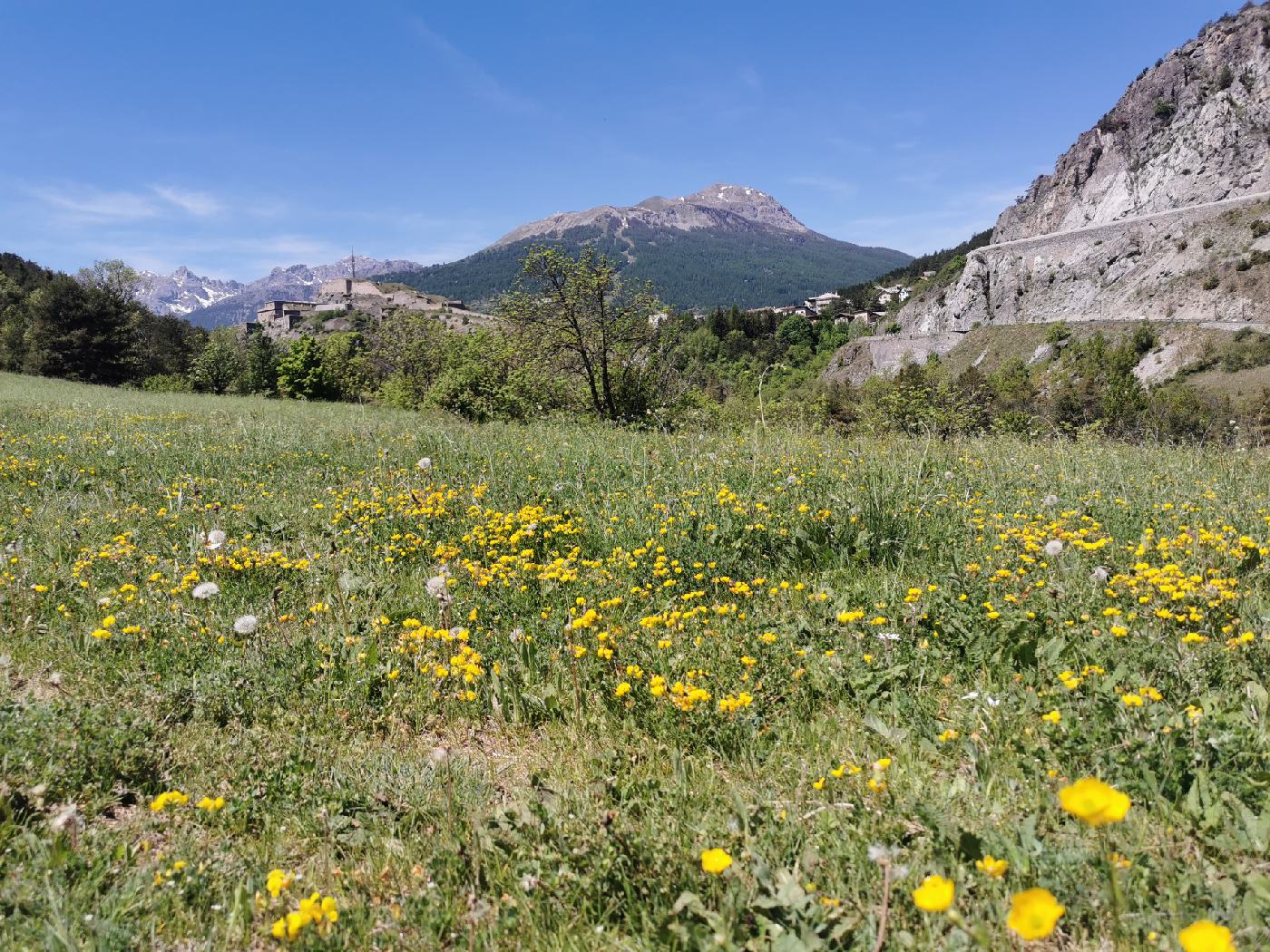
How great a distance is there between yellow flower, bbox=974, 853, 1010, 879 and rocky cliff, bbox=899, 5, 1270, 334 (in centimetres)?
10548

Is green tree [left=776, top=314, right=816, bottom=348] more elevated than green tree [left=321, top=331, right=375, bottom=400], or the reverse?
green tree [left=776, top=314, right=816, bottom=348]

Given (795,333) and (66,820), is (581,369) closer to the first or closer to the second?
(66,820)

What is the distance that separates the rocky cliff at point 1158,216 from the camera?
88.2 m

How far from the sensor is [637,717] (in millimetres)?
3070

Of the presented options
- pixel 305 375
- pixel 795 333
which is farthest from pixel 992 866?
pixel 795 333

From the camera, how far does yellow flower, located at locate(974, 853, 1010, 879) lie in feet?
5.23

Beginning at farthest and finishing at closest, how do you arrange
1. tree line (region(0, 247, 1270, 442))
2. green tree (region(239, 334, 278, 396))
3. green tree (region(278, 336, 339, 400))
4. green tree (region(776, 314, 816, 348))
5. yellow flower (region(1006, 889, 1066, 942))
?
green tree (region(776, 314, 816, 348)) → green tree (region(239, 334, 278, 396)) → green tree (region(278, 336, 339, 400)) → tree line (region(0, 247, 1270, 442)) → yellow flower (region(1006, 889, 1066, 942))

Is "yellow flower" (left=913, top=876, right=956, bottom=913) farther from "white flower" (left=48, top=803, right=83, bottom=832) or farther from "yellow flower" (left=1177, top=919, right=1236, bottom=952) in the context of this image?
"white flower" (left=48, top=803, right=83, bottom=832)

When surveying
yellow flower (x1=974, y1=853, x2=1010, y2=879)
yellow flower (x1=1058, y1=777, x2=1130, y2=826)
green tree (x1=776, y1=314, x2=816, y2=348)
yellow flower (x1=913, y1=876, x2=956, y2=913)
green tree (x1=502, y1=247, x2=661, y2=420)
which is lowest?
yellow flower (x1=974, y1=853, x2=1010, y2=879)

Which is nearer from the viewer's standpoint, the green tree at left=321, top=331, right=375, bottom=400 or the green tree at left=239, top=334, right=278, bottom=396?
the green tree at left=321, top=331, right=375, bottom=400

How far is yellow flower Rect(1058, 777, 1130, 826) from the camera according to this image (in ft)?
3.23

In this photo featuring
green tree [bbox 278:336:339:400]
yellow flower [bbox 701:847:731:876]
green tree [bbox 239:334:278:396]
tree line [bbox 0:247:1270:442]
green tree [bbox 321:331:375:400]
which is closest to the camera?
yellow flower [bbox 701:847:731:876]

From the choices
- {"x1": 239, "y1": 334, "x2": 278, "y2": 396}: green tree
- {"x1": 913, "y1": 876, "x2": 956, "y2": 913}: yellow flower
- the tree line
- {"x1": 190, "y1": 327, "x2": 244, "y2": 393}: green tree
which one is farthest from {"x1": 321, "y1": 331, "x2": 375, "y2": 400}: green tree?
{"x1": 913, "y1": 876, "x2": 956, "y2": 913}: yellow flower

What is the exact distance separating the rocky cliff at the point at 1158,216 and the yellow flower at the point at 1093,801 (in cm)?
10613
